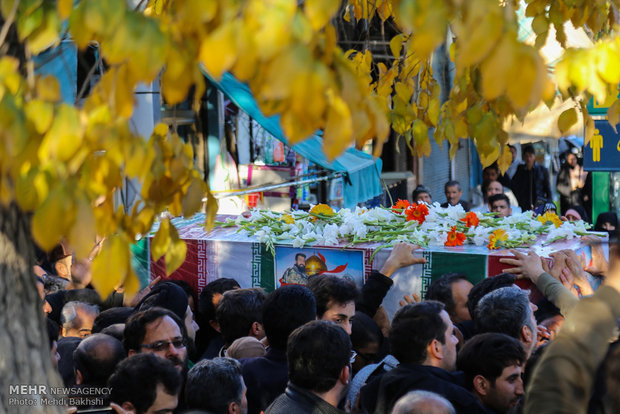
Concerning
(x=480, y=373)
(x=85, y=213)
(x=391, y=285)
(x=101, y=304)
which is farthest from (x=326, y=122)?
(x=101, y=304)

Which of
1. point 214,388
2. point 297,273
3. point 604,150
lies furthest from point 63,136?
point 604,150

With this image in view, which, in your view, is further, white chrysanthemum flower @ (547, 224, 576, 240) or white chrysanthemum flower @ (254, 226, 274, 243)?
white chrysanthemum flower @ (254, 226, 274, 243)

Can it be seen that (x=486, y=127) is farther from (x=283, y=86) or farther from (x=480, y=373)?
(x=283, y=86)

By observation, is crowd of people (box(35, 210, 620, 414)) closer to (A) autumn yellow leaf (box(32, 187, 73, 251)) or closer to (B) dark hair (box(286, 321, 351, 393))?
(B) dark hair (box(286, 321, 351, 393))

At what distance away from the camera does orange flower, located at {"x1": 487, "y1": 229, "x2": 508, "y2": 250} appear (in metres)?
6.04

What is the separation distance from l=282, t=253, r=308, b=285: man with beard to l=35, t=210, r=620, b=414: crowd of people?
0.74 metres

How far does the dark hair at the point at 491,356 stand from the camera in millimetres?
4145

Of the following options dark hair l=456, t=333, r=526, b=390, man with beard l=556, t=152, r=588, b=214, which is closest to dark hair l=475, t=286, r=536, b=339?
dark hair l=456, t=333, r=526, b=390

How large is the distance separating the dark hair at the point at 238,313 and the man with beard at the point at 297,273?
3.96ft

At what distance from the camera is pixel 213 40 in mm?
2150

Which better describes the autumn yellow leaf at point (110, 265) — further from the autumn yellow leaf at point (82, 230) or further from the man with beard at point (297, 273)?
the man with beard at point (297, 273)

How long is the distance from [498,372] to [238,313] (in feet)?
5.84

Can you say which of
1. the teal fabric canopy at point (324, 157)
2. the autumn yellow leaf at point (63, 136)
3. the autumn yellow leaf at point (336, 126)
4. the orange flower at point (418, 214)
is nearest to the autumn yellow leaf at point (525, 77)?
the autumn yellow leaf at point (336, 126)

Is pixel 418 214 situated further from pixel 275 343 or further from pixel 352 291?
pixel 275 343
